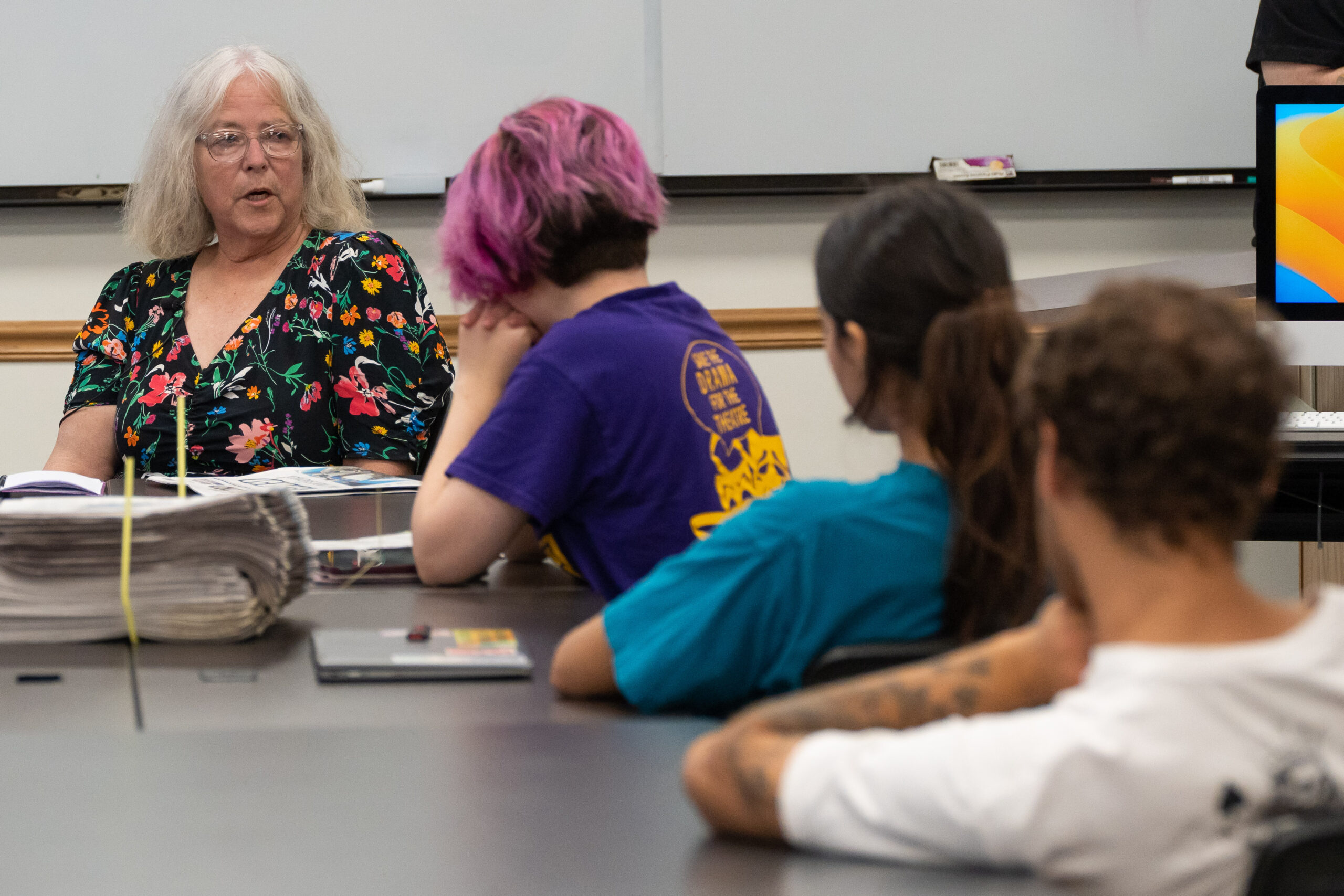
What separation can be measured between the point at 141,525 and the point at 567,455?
14.9 inches

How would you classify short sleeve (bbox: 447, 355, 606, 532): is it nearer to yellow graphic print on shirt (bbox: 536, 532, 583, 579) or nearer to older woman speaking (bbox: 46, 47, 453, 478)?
yellow graphic print on shirt (bbox: 536, 532, 583, 579)

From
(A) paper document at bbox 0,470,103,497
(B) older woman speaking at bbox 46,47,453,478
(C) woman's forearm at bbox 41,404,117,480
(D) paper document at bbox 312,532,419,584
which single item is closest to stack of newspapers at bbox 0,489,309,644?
(D) paper document at bbox 312,532,419,584

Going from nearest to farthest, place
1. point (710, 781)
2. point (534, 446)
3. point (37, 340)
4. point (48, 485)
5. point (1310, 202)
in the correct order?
point (710, 781)
point (534, 446)
point (48, 485)
point (1310, 202)
point (37, 340)

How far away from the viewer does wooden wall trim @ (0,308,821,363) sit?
3.19 m

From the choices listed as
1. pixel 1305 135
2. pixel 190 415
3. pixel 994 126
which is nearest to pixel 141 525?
pixel 190 415

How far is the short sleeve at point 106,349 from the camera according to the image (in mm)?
2363

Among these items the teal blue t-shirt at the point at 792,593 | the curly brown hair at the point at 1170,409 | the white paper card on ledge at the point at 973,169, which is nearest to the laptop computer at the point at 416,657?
the teal blue t-shirt at the point at 792,593

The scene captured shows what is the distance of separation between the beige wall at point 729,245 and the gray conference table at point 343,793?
2236 millimetres

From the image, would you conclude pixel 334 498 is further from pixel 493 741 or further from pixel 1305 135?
pixel 1305 135

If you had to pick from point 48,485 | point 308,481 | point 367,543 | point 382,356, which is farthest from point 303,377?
point 367,543

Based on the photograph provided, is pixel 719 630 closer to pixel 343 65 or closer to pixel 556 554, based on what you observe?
pixel 556 554

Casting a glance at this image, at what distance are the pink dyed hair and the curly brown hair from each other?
78 cm

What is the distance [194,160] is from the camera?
7.84ft

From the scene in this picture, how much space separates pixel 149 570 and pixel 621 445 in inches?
16.9
